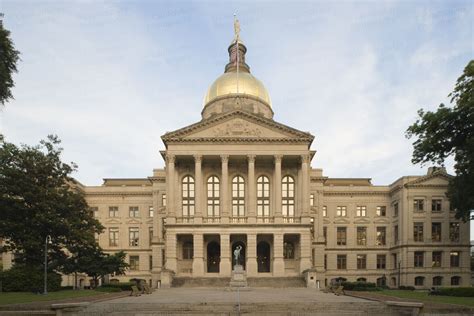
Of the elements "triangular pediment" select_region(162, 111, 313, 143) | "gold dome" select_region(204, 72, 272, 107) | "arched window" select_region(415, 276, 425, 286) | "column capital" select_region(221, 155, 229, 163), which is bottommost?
"arched window" select_region(415, 276, 425, 286)

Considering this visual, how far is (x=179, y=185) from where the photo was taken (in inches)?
2256

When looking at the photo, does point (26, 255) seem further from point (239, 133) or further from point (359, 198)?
point (359, 198)

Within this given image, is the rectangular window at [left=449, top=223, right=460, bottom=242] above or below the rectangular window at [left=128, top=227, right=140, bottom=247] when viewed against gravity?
above

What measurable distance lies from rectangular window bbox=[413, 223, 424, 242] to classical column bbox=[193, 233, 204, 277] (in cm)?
3116

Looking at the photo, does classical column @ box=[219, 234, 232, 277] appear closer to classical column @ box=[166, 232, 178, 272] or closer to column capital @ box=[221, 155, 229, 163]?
classical column @ box=[166, 232, 178, 272]

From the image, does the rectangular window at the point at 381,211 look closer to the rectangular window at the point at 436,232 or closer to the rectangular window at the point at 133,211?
the rectangular window at the point at 436,232

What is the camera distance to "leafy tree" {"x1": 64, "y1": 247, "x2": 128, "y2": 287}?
4138 cm

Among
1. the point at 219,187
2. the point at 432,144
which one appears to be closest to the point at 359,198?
the point at 219,187

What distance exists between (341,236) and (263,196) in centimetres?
1643

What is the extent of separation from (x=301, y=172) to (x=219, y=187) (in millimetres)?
11132

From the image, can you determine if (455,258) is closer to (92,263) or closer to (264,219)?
(264,219)

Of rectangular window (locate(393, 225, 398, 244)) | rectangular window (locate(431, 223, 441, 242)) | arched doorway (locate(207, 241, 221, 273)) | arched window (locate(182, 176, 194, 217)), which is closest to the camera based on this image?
arched window (locate(182, 176, 194, 217))

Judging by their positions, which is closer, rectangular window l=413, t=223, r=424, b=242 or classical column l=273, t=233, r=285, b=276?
classical column l=273, t=233, r=285, b=276

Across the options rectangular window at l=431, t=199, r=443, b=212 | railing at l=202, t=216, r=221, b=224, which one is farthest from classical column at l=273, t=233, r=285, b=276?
rectangular window at l=431, t=199, r=443, b=212
